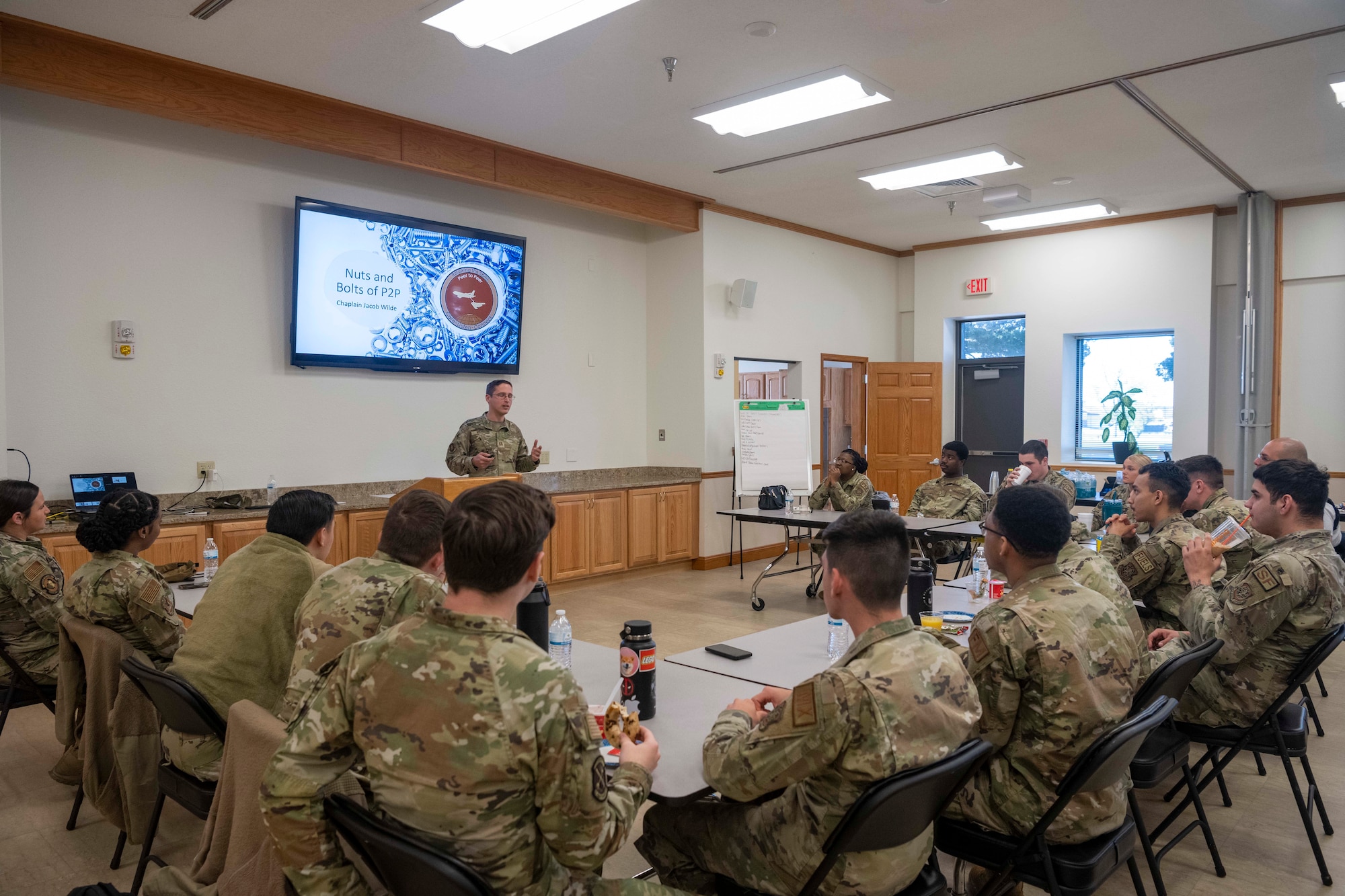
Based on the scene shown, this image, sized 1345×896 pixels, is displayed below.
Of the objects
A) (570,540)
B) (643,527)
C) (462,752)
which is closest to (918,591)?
(462,752)

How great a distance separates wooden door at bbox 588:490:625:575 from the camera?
739 cm

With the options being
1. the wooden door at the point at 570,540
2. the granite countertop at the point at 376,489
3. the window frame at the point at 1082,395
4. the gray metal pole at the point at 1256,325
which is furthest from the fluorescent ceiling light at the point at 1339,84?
the wooden door at the point at 570,540

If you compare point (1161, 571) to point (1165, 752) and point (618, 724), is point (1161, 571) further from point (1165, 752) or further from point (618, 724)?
point (618, 724)

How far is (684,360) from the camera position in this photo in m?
8.30

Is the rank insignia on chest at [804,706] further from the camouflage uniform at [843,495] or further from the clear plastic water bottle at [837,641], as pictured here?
the camouflage uniform at [843,495]

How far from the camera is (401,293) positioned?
646cm

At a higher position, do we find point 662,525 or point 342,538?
point 342,538

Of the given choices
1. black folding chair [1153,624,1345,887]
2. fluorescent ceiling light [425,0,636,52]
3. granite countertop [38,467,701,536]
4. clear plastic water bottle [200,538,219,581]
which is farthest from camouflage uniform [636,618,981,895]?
fluorescent ceiling light [425,0,636,52]

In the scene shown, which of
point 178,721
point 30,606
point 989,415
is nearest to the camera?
point 178,721

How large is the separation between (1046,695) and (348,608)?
165 centimetres

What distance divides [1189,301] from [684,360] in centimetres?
491

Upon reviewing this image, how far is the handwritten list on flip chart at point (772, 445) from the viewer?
8211 mm

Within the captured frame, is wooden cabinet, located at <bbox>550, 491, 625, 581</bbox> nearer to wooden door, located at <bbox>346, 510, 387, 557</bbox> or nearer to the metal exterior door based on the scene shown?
wooden door, located at <bbox>346, 510, 387, 557</bbox>

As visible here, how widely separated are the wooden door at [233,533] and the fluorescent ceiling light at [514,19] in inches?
116
